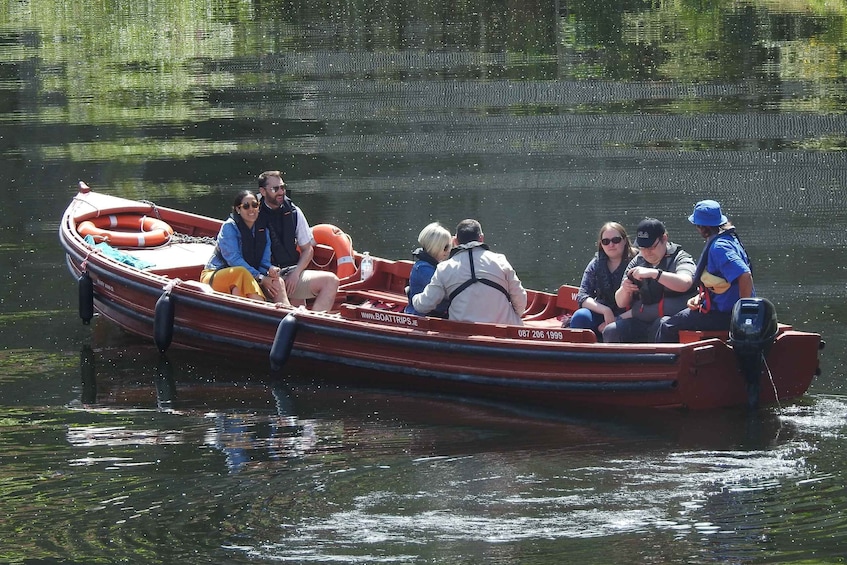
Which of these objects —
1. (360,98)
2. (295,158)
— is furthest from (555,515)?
(360,98)

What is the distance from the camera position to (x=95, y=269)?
12828mm

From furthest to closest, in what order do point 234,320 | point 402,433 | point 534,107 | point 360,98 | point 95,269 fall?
1. point 360,98
2. point 534,107
3. point 95,269
4. point 234,320
5. point 402,433

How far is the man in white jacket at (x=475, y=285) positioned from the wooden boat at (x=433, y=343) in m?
0.15

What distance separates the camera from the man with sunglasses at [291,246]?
12.1 m

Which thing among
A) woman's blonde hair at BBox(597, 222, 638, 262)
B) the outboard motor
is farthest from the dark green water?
woman's blonde hair at BBox(597, 222, 638, 262)

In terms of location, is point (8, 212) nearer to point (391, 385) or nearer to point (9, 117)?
point (9, 117)

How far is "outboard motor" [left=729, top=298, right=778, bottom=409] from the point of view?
9484 millimetres

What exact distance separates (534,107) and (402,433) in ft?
42.4

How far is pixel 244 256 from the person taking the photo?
1213 centimetres

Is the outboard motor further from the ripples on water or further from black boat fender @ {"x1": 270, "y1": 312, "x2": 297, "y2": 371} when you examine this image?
black boat fender @ {"x1": 270, "y1": 312, "x2": 297, "y2": 371}

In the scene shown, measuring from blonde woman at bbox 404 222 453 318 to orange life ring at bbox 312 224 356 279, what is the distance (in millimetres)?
2130

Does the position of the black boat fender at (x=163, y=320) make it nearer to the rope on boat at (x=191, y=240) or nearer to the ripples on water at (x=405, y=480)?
the ripples on water at (x=405, y=480)

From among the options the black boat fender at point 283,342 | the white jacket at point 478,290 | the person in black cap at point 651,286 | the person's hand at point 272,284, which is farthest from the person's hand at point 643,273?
the person's hand at point 272,284

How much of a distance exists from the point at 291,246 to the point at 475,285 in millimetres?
2407
